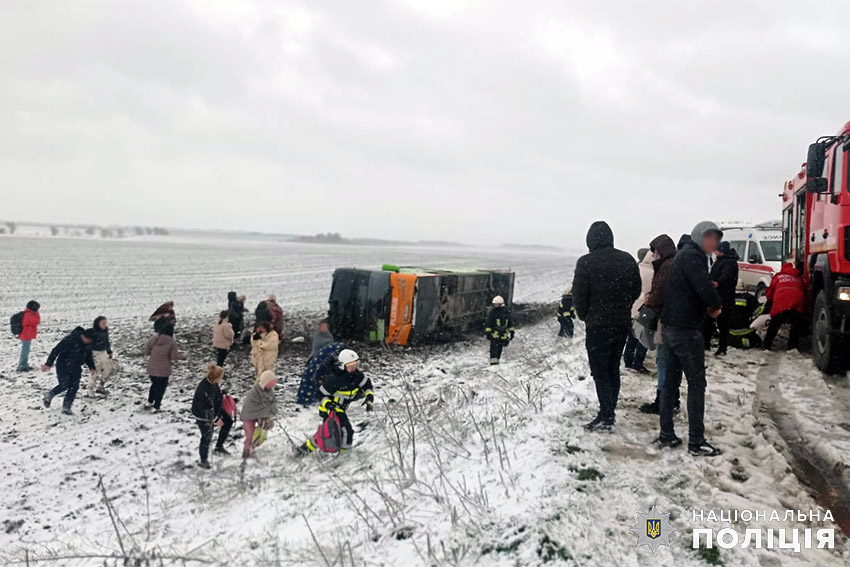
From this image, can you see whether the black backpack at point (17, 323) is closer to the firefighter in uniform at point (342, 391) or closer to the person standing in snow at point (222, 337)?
the person standing in snow at point (222, 337)

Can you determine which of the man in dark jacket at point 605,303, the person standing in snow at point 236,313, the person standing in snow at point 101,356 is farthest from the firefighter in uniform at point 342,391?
the person standing in snow at point 236,313

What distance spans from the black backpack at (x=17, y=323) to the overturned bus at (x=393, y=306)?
743 centimetres

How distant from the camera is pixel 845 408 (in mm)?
6766

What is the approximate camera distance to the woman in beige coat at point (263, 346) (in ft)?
36.7

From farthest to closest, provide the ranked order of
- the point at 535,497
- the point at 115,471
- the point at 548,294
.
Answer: the point at 548,294 < the point at 115,471 < the point at 535,497

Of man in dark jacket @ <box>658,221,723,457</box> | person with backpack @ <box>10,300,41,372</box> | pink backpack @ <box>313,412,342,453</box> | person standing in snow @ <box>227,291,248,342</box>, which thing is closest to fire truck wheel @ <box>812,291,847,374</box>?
man in dark jacket @ <box>658,221,723,457</box>

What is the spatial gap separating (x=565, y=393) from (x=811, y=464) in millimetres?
2582

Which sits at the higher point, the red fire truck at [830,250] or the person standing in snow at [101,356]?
the red fire truck at [830,250]

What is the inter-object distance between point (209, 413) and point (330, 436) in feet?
5.90

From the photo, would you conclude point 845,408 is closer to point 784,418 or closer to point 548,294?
point 784,418

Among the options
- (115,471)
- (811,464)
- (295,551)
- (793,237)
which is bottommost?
(115,471)

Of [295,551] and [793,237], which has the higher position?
[793,237]

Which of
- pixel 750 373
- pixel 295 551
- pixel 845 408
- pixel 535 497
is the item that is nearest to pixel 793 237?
pixel 750 373

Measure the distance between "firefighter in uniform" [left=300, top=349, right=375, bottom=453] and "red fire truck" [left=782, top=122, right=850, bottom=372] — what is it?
6743 mm
